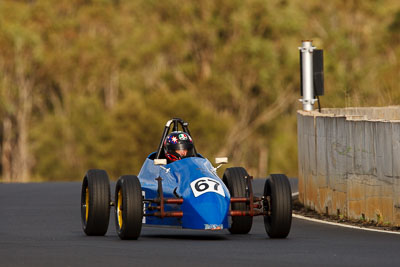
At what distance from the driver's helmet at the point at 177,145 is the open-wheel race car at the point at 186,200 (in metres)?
0.02

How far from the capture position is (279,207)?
1445cm

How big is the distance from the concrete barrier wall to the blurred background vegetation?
4081 cm

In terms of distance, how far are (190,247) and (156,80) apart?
179 ft

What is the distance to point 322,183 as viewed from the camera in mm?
19984

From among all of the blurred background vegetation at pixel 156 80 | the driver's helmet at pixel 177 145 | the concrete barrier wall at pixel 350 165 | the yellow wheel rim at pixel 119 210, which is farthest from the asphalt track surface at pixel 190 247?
the blurred background vegetation at pixel 156 80

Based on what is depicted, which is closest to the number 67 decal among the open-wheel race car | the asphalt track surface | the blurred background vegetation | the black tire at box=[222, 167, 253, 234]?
the open-wheel race car

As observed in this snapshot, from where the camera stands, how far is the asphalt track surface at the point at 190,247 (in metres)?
11.8

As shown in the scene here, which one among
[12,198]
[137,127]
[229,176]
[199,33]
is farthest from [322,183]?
[199,33]

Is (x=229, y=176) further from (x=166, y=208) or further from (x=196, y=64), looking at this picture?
(x=196, y=64)

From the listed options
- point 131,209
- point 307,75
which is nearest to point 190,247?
point 131,209

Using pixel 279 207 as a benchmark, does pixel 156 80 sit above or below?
above

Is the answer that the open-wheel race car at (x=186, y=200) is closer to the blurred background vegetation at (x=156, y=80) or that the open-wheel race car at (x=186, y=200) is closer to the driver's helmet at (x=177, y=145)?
the driver's helmet at (x=177, y=145)

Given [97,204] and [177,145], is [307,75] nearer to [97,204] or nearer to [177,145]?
[177,145]

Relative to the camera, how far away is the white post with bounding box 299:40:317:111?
24688 millimetres
